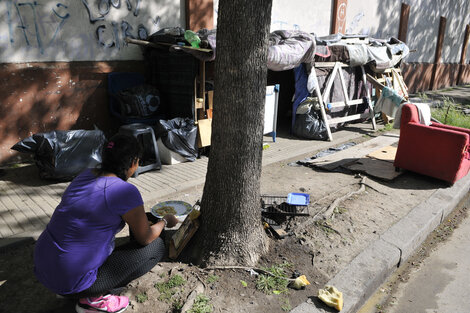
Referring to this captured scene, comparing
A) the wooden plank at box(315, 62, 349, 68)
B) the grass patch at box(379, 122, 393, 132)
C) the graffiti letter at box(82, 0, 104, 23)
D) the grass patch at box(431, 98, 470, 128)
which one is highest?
the graffiti letter at box(82, 0, 104, 23)

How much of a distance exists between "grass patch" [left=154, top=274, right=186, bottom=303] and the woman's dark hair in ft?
3.11

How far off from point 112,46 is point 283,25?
5464mm

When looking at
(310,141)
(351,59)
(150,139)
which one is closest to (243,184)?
(150,139)

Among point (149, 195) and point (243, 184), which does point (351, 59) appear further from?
point (243, 184)

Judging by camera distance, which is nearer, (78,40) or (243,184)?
(243,184)

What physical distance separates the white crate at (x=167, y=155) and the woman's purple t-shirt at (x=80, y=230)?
3694 millimetres

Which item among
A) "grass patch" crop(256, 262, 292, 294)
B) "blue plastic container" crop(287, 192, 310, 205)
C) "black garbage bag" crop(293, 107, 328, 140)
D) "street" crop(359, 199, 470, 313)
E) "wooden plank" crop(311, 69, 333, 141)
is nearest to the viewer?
"grass patch" crop(256, 262, 292, 294)

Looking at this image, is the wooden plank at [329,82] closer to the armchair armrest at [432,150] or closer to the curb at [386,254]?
the armchair armrest at [432,150]

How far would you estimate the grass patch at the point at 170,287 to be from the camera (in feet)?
8.63

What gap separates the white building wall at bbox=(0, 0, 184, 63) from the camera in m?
5.41

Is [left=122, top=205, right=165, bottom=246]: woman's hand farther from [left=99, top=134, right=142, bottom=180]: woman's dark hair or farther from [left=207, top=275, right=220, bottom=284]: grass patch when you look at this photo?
[left=207, top=275, right=220, bottom=284]: grass patch

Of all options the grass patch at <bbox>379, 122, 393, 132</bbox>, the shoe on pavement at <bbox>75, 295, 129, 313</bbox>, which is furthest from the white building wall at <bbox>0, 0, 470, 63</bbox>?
the shoe on pavement at <bbox>75, 295, 129, 313</bbox>

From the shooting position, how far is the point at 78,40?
6125 millimetres

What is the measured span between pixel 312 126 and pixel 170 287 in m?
6.35
